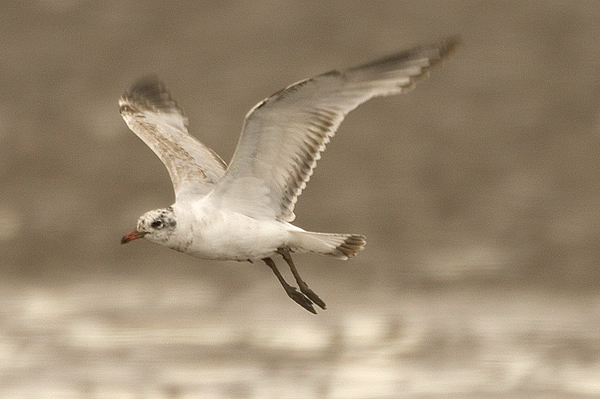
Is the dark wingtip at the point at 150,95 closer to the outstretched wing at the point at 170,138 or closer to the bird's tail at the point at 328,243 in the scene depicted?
the outstretched wing at the point at 170,138

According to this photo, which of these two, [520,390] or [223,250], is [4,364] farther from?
[223,250]

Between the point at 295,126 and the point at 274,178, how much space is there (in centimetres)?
50

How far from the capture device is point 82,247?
693 inches

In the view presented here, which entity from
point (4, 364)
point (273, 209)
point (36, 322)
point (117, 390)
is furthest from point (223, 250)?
point (36, 322)

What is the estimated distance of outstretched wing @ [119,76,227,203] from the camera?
33.1 ft

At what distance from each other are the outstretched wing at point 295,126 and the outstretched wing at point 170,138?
48cm

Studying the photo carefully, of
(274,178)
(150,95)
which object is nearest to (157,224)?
(274,178)

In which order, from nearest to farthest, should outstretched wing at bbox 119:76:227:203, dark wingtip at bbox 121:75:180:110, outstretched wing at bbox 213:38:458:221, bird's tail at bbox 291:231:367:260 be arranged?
outstretched wing at bbox 213:38:458:221, bird's tail at bbox 291:231:367:260, outstretched wing at bbox 119:76:227:203, dark wingtip at bbox 121:75:180:110

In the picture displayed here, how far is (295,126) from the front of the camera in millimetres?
9195

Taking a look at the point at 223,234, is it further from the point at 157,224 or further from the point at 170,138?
the point at 170,138

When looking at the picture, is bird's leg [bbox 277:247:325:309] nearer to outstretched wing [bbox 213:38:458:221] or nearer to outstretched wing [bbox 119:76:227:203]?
outstretched wing [bbox 213:38:458:221]

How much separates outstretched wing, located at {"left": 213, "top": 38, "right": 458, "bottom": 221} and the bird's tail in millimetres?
215

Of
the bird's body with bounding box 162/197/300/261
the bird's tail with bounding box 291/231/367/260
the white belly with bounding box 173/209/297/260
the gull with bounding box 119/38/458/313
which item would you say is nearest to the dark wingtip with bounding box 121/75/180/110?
the gull with bounding box 119/38/458/313

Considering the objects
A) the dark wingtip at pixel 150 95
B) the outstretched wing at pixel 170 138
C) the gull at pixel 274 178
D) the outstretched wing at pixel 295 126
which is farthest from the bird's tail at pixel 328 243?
the dark wingtip at pixel 150 95
